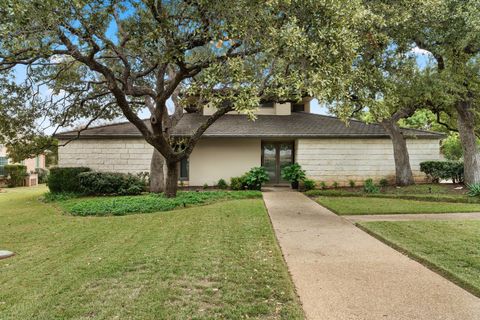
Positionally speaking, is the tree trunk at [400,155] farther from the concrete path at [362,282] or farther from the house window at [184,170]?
the house window at [184,170]

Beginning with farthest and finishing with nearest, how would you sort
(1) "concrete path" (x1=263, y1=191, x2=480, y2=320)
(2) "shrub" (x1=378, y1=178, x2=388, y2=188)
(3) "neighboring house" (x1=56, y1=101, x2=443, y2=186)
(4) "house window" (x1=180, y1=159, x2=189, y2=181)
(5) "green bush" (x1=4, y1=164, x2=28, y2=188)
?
(5) "green bush" (x1=4, y1=164, x2=28, y2=188) < (4) "house window" (x1=180, y1=159, x2=189, y2=181) < (3) "neighboring house" (x1=56, y1=101, x2=443, y2=186) < (2) "shrub" (x1=378, y1=178, x2=388, y2=188) < (1) "concrete path" (x1=263, y1=191, x2=480, y2=320)

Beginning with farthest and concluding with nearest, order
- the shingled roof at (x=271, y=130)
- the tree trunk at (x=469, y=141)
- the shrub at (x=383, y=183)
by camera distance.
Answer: the shingled roof at (x=271, y=130)
the shrub at (x=383, y=183)
the tree trunk at (x=469, y=141)

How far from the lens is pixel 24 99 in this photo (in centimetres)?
1316

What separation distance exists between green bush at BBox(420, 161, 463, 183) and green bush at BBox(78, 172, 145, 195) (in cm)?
1343

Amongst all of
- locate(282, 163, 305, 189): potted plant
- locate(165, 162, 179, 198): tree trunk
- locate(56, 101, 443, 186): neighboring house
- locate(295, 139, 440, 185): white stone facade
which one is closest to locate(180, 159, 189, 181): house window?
locate(56, 101, 443, 186): neighboring house

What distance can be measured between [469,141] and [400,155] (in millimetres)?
2617

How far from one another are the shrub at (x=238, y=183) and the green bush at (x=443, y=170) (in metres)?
8.68

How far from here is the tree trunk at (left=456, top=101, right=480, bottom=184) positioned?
1320cm

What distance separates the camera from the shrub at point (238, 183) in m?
15.3

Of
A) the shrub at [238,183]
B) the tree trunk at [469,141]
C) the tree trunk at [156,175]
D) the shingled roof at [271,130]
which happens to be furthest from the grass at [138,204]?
the tree trunk at [469,141]

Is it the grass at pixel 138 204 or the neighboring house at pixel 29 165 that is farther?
the neighboring house at pixel 29 165

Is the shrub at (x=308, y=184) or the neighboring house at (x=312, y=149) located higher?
the neighboring house at (x=312, y=149)

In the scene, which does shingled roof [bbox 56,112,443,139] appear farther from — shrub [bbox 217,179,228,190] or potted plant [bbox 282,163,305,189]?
shrub [bbox 217,179,228,190]

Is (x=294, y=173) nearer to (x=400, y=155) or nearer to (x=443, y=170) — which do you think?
(x=400, y=155)
